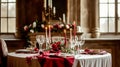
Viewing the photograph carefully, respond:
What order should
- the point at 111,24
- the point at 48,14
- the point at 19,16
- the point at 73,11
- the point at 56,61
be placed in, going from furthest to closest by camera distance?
the point at 111,24
the point at 19,16
the point at 73,11
the point at 48,14
the point at 56,61

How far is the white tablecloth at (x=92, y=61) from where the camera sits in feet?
13.1

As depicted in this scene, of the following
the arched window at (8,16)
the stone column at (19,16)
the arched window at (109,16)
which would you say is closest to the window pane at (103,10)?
the arched window at (109,16)

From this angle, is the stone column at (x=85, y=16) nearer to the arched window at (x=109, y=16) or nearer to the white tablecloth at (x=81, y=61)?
the arched window at (x=109, y=16)

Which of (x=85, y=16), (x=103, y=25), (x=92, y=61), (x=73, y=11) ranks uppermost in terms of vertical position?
(x=73, y=11)

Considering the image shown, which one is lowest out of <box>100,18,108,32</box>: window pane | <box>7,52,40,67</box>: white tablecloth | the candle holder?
<box>7,52,40,67</box>: white tablecloth

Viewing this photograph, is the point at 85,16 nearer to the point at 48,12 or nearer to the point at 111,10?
the point at 111,10

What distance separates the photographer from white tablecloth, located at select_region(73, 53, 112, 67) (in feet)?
13.1

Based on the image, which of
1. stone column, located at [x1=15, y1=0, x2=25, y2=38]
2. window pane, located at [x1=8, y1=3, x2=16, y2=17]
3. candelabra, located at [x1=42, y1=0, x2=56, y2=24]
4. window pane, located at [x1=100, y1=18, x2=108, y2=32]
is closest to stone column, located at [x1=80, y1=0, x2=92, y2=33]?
window pane, located at [x1=100, y1=18, x2=108, y2=32]

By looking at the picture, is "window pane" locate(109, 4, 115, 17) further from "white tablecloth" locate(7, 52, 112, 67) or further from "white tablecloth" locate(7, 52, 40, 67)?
"white tablecloth" locate(7, 52, 40, 67)

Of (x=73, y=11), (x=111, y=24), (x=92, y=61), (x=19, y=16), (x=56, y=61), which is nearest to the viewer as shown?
(x=56, y=61)

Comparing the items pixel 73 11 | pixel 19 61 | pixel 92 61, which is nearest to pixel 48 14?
pixel 73 11

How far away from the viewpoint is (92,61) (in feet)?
13.4

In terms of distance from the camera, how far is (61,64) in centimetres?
395

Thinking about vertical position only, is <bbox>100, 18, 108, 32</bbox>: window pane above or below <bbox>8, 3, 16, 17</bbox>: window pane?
below
